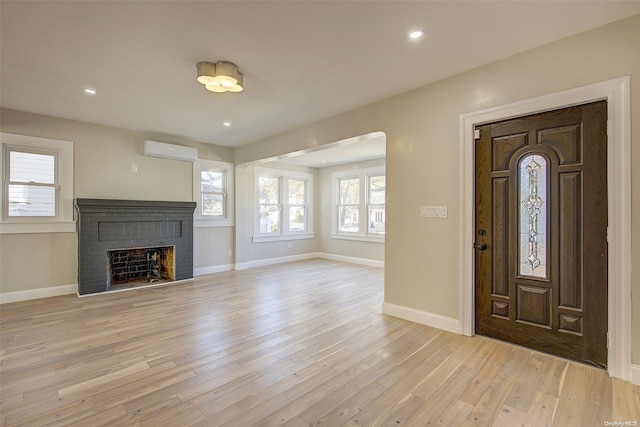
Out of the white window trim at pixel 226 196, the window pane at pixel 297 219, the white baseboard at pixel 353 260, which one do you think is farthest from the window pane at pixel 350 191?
the white window trim at pixel 226 196

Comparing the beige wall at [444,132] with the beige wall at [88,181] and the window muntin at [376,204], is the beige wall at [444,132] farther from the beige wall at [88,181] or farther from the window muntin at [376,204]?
the beige wall at [88,181]

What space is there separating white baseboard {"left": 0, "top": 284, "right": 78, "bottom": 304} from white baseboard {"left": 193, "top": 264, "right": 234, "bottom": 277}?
1.85 m

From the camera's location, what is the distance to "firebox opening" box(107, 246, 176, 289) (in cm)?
503

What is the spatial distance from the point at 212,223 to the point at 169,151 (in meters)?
1.60

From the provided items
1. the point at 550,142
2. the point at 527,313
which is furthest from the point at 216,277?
the point at 550,142

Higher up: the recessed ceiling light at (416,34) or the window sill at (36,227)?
the recessed ceiling light at (416,34)

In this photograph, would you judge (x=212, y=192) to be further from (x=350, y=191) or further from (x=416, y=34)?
(x=416, y=34)

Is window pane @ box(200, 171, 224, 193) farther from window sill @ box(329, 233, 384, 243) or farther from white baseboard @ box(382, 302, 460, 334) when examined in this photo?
white baseboard @ box(382, 302, 460, 334)

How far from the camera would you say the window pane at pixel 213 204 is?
600cm

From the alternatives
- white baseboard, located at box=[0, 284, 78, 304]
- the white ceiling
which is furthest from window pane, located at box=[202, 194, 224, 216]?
the white ceiling

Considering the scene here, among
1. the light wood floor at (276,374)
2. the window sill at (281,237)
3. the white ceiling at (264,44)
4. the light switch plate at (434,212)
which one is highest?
the white ceiling at (264,44)

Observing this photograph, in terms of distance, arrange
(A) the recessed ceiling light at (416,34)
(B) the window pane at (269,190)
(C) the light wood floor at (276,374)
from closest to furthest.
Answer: (C) the light wood floor at (276,374) → (A) the recessed ceiling light at (416,34) → (B) the window pane at (269,190)

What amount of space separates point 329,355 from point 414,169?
2098 mm

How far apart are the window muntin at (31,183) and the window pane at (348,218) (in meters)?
5.58
